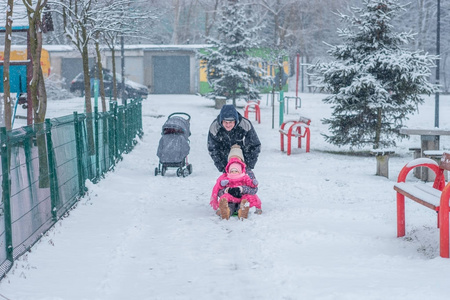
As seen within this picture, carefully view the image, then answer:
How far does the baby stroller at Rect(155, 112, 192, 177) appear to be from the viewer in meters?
13.5

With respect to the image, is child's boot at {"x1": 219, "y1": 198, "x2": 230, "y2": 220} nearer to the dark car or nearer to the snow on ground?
the snow on ground

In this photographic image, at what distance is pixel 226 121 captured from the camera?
30.2 ft

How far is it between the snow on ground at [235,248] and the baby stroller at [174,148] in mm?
831

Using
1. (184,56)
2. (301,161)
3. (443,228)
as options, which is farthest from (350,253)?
(184,56)

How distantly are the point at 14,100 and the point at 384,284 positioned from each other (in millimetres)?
18945

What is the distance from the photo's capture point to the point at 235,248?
715 cm

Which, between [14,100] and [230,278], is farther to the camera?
[14,100]

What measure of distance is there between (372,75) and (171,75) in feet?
118

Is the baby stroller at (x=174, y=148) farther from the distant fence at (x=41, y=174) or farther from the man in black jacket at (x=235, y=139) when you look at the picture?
the man in black jacket at (x=235, y=139)

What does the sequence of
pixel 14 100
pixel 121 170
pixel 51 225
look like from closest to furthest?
pixel 51 225
pixel 121 170
pixel 14 100

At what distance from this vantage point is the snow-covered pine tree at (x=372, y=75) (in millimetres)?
16531

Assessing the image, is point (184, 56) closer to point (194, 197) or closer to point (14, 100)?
point (14, 100)

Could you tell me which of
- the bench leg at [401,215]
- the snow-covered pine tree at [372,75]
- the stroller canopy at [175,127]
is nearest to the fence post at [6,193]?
the bench leg at [401,215]

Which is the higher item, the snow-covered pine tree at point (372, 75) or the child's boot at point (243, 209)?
the snow-covered pine tree at point (372, 75)
